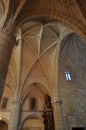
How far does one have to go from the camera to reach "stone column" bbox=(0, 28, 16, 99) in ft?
18.6

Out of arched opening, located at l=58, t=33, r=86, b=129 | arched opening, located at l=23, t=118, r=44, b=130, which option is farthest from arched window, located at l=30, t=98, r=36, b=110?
arched opening, located at l=58, t=33, r=86, b=129

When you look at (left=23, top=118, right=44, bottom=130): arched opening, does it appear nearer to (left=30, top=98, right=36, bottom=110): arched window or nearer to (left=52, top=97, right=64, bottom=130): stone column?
(left=30, top=98, right=36, bottom=110): arched window

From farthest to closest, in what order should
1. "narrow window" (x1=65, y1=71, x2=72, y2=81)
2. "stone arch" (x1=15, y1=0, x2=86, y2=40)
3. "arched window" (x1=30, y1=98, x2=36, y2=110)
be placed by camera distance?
"arched window" (x1=30, y1=98, x2=36, y2=110) < "narrow window" (x1=65, y1=71, x2=72, y2=81) < "stone arch" (x1=15, y1=0, x2=86, y2=40)

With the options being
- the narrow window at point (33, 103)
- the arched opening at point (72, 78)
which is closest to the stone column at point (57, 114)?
the arched opening at point (72, 78)

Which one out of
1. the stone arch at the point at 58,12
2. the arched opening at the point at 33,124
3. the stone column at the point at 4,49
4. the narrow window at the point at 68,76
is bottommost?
the arched opening at the point at 33,124

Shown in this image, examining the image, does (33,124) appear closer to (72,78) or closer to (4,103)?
(4,103)

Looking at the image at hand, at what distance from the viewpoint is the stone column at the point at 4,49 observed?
566cm

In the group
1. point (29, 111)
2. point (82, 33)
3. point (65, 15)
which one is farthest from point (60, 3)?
point (29, 111)

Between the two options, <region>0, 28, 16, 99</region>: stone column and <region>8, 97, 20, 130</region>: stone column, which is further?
<region>8, 97, 20, 130</region>: stone column

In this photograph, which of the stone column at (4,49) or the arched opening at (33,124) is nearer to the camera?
the stone column at (4,49)

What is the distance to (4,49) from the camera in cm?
605

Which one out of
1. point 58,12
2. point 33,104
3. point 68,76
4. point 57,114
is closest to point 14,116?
point 57,114

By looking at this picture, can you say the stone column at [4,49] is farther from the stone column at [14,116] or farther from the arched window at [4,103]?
the arched window at [4,103]

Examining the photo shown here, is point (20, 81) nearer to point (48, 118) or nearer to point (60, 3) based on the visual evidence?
point (48, 118)
